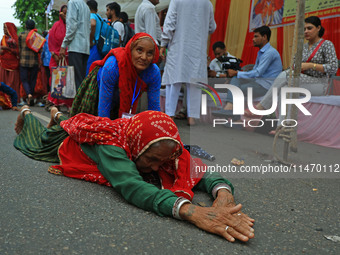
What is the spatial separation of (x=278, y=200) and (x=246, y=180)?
48 centimetres

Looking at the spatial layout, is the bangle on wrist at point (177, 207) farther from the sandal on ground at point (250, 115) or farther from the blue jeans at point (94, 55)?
the blue jeans at point (94, 55)

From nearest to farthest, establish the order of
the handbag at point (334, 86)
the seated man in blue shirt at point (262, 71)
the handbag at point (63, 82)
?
the handbag at point (334, 86) < the seated man in blue shirt at point (262, 71) < the handbag at point (63, 82)

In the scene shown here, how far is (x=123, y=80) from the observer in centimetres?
327

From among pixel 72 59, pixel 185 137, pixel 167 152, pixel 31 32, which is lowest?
pixel 185 137

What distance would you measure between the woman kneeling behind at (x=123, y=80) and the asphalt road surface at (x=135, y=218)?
944mm

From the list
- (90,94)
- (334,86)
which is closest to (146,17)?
(90,94)

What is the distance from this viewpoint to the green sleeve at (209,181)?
2184 mm

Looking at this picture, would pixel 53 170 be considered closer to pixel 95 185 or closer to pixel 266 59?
pixel 95 185

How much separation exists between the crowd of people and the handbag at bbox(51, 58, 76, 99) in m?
0.17

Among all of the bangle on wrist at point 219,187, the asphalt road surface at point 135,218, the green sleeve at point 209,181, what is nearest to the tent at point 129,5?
the asphalt road surface at point 135,218

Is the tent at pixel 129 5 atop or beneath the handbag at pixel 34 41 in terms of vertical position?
atop

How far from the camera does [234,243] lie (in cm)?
161

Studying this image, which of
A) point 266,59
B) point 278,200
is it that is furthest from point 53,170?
point 266,59

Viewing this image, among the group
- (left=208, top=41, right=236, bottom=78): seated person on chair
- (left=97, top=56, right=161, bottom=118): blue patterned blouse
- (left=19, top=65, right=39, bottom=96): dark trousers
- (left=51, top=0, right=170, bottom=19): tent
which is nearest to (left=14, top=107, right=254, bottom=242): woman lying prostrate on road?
(left=97, top=56, right=161, bottom=118): blue patterned blouse
